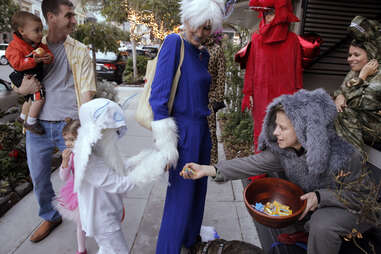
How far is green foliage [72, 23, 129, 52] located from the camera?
22.8 ft

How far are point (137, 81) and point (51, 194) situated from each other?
11.5m

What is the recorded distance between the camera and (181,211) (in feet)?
6.38

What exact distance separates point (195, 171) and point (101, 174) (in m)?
0.64

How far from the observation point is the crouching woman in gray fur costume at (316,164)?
1.56 metres

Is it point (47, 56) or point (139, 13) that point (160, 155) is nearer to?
point (47, 56)

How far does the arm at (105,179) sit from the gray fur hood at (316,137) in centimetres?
115

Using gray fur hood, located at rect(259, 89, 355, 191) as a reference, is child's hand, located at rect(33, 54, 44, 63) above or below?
above

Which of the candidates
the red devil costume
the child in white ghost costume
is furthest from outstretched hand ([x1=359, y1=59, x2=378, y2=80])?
the child in white ghost costume

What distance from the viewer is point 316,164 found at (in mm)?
1591

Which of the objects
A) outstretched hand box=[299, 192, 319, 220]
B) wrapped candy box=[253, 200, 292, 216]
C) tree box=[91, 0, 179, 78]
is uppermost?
tree box=[91, 0, 179, 78]

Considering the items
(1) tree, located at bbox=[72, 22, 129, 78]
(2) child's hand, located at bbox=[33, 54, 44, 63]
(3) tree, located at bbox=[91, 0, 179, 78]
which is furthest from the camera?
(3) tree, located at bbox=[91, 0, 179, 78]

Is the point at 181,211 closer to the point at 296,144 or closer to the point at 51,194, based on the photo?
the point at 296,144

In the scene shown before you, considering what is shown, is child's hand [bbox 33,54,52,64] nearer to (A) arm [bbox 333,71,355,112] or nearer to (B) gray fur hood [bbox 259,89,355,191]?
(B) gray fur hood [bbox 259,89,355,191]

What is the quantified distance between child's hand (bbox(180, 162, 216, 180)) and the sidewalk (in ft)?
2.34
